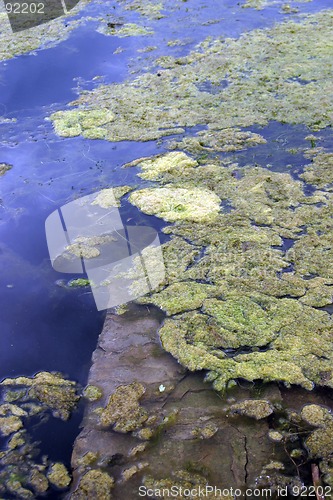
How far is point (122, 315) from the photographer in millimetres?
2781

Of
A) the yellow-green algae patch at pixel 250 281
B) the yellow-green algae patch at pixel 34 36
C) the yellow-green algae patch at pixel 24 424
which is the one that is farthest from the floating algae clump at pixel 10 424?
the yellow-green algae patch at pixel 34 36

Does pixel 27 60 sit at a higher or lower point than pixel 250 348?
higher

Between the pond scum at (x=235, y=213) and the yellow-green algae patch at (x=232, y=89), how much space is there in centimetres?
2

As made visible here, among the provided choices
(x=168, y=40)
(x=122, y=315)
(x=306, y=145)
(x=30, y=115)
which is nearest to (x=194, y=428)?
(x=122, y=315)

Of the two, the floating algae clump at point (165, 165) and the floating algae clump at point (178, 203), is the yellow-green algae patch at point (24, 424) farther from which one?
the floating algae clump at point (165, 165)

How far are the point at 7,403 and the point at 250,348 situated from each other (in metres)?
1.20

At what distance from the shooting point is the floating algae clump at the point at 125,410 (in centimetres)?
224

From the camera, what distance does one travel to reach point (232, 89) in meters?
4.86

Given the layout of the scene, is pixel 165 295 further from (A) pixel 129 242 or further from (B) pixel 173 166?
(B) pixel 173 166

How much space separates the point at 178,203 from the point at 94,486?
2.04m

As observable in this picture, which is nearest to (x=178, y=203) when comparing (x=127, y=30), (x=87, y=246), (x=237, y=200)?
(x=237, y=200)


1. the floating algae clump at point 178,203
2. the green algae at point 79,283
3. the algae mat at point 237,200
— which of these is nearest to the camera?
the algae mat at point 237,200

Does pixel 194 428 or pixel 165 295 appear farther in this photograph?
pixel 165 295

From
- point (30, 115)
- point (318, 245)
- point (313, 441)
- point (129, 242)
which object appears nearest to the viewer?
point (313, 441)
